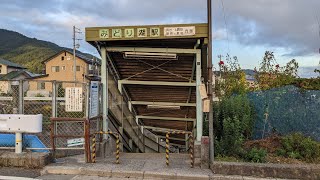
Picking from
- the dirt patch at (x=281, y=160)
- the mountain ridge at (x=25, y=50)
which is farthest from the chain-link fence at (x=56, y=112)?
the mountain ridge at (x=25, y=50)

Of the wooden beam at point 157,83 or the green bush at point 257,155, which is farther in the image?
the wooden beam at point 157,83

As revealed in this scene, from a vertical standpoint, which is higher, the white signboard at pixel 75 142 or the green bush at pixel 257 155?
the white signboard at pixel 75 142

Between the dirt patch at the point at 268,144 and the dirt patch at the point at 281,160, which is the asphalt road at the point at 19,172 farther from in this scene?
the dirt patch at the point at 281,160

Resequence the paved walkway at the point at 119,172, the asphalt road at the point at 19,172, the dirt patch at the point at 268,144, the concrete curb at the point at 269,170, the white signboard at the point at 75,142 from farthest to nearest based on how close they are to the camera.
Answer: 1. the white signboard at the point at 75,142
2. the dirt patch at the point at 268,144
3. the paved walkway at the point at 119,172
4. the asphalt road at the point at 19,172
5. the concrete curb at the point at 269,170

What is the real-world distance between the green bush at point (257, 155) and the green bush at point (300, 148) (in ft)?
2.22

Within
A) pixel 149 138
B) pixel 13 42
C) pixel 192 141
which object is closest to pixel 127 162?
pixel 192 141

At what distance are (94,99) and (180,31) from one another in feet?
11.6

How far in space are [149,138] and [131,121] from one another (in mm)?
3530

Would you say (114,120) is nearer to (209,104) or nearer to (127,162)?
(127,162)

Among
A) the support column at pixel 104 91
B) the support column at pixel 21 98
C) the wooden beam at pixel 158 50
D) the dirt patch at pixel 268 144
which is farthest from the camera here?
the support column at pixel 104 91

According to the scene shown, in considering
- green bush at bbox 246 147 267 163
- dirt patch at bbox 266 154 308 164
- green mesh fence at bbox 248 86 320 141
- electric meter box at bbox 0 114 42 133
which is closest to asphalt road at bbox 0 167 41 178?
electric meter box at bbox 0 114 42 133

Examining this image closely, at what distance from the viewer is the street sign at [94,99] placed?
9375 mm

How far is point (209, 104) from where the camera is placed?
840 centimetres

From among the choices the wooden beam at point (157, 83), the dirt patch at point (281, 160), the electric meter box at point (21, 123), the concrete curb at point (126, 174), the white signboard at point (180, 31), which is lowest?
the concrete curb at point (126, 174)
